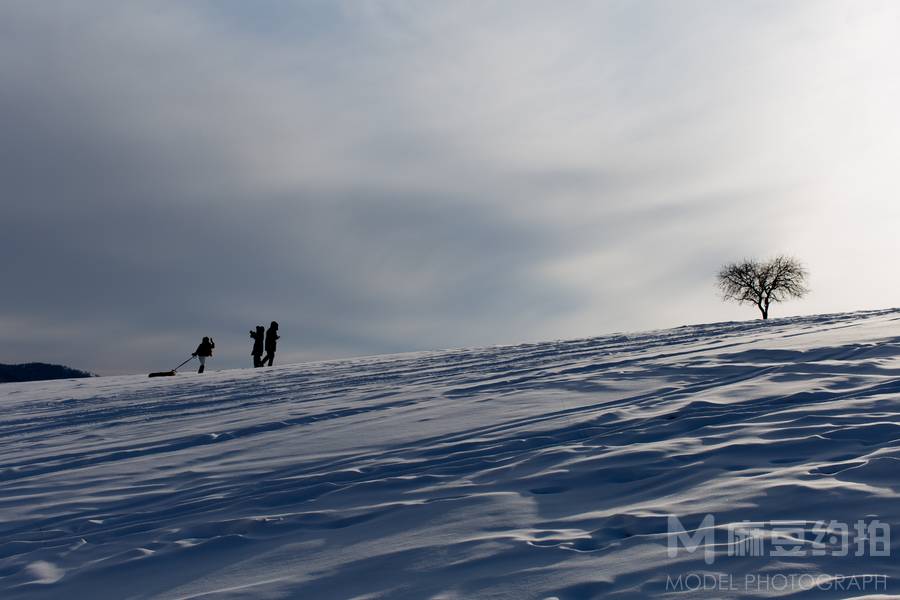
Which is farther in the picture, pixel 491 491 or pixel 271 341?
pixel 271 341

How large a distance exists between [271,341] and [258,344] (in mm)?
584

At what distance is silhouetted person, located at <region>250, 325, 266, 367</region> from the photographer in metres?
29.4

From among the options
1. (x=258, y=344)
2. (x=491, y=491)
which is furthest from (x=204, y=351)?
(x=491, y=491)

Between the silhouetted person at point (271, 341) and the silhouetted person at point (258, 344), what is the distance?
26 centimetres

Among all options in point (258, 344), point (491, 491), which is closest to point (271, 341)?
point (258, 344)

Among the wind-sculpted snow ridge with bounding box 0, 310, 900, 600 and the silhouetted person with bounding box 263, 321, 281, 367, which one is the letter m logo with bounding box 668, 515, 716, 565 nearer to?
the wind-sculpted snow ridge with bounding box 0, 310, 900, 600

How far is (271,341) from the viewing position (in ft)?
97.0

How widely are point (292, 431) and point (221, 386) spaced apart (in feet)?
28.5

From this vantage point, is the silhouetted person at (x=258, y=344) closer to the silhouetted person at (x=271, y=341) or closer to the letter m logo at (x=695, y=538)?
the silhouetted person at (x=271, y=341)

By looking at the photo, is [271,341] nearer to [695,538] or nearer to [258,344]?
[258,344]

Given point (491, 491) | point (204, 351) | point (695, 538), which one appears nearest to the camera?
point (695, 538)

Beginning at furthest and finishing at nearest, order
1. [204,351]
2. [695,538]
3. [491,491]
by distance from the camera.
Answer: [204,351] < [491,491] < [695,538]

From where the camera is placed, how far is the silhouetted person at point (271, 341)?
2944cm

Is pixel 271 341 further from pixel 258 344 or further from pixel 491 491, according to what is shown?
pixel 491 491
